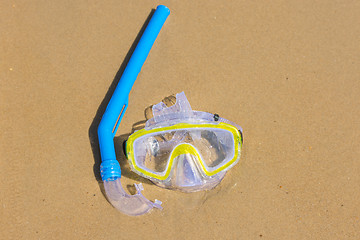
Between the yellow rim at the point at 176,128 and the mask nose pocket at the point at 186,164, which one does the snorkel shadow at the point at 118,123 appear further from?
the mask nose pocket at the point at 186,164

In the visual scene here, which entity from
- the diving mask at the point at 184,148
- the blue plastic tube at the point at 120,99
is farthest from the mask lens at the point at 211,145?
the blue plastic tube at the point at 120,99

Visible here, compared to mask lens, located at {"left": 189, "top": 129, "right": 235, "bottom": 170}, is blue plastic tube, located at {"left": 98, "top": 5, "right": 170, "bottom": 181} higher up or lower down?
higher up

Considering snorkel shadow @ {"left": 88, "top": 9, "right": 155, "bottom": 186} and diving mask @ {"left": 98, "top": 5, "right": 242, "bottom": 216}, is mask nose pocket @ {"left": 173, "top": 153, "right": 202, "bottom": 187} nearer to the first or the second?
diving mask @ {"left": 98, "top": 5, "right": 242, "bottom": 216}

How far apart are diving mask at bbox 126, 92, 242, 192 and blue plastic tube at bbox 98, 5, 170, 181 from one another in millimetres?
142

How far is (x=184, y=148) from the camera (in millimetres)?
2570

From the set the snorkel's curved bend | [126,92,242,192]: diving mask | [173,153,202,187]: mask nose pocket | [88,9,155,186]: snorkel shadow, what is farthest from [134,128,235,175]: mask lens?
[88,9,155,186]: snorkel shadow

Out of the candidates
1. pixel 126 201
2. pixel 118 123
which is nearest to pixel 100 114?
pixel 118 123

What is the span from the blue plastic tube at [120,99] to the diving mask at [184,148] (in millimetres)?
142

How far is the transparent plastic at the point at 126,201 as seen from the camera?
255 centimetres

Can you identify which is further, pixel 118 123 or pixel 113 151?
pixel 118 123

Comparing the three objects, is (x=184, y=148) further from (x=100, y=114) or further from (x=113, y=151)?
(x=100, y=114)

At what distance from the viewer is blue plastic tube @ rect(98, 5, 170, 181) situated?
8.29 ft

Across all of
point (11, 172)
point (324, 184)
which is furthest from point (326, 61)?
point (11, 172)

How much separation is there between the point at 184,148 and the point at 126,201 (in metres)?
0.55
